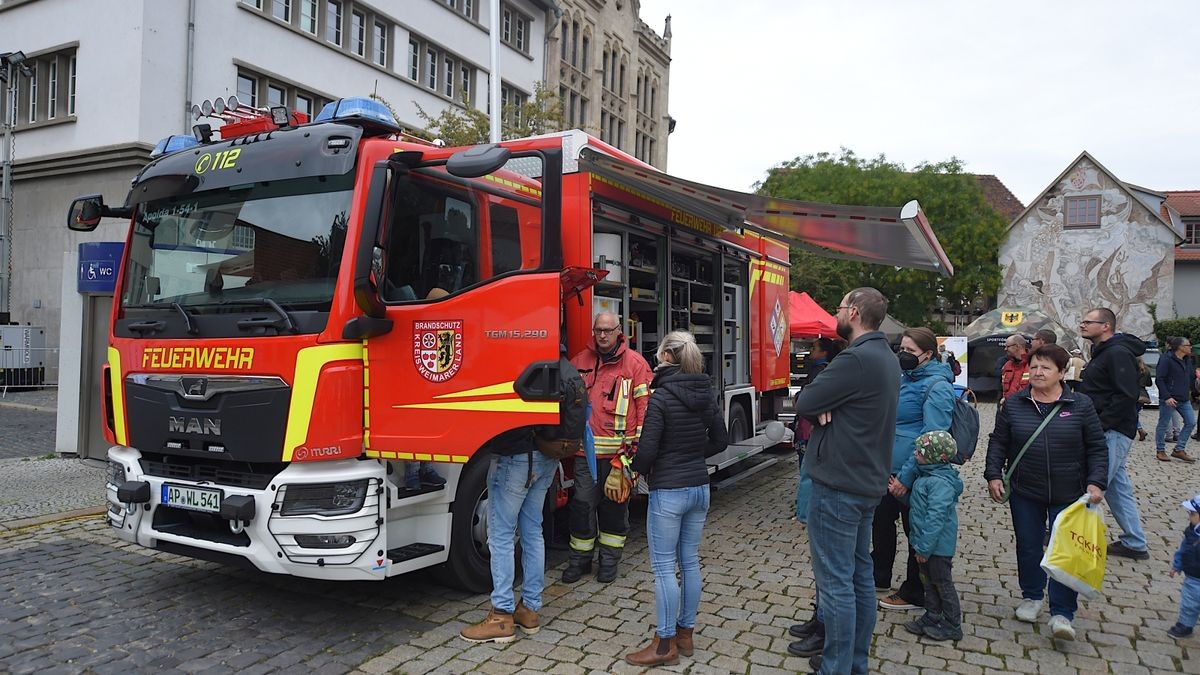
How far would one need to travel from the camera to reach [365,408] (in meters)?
4.37

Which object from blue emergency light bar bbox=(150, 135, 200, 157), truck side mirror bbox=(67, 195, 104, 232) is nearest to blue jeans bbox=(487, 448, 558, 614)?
blue emergency light bar bbox=(150, 135, 200, 157)

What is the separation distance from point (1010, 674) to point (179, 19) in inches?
750

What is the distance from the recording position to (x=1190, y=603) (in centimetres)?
442

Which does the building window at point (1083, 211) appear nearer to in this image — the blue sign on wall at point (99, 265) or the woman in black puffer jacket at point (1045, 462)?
the woman in black puffer jacket at point (1045, 462)

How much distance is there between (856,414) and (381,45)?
2198 cm

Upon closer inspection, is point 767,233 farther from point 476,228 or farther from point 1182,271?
point 1182,271

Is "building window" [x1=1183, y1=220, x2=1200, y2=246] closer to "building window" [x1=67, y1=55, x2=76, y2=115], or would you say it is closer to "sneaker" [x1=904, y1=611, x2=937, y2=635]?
"sneaker" [x1=904, y1=611, x2=937, y2=635]

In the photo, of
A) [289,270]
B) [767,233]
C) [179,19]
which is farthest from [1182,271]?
[289,270]

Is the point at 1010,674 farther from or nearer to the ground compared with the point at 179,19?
nearer to the ground

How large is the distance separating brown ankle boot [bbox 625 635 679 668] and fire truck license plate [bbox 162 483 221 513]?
2.34m

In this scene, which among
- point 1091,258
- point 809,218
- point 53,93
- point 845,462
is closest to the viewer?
point 845,462

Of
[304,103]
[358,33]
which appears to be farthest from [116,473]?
[358,33]

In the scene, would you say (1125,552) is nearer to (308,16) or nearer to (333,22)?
(308,16)

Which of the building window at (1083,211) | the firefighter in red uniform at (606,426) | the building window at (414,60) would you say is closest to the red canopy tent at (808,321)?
the firefighter in red uniform at (606,426)
